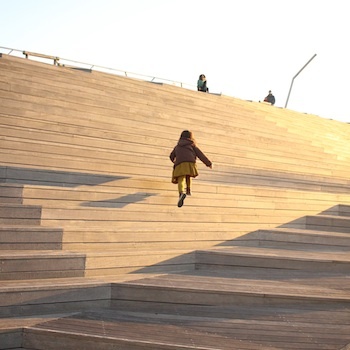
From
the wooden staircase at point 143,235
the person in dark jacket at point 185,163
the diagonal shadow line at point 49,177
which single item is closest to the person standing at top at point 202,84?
the wooden staircase at point 143,235

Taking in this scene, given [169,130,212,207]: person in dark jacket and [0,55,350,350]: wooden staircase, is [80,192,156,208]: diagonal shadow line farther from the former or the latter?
[169,130,212,207]: person in dark jacket

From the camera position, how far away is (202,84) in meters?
20.1

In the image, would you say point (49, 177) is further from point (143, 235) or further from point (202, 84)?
point (202, 84)

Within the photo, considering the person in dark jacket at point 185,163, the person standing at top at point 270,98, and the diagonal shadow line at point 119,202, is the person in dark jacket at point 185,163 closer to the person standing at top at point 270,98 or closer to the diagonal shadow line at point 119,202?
the diagonal shadow line at point 119,202

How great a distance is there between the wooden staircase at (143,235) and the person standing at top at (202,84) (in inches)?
233

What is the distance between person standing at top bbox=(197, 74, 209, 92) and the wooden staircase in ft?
19.4

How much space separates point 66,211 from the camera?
7.10 meters

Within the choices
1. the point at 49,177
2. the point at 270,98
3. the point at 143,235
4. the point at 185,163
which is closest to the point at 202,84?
the point at 270,98

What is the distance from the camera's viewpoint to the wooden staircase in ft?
16.9

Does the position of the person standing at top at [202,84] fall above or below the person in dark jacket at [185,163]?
above

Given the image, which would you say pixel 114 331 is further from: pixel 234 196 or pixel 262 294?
pixel 234 196

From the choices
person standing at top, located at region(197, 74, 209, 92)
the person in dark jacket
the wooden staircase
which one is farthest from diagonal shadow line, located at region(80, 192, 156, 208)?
person standing at top, located at region(197, 74, 209, 92)

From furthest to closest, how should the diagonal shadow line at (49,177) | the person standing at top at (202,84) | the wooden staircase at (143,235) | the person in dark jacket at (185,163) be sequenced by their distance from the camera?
the person standing at top at (202,84) < the person in dark jacket at (185,163) < the diagonal shadow line at (49,177) < the wooden staircase at (143,235)

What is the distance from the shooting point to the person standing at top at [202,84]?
65.8 ft
